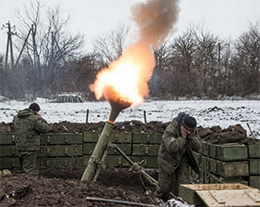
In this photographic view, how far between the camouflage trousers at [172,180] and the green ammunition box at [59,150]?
3600 mm

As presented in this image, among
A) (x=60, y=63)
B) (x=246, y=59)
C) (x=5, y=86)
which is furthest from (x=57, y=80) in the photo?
(x=246, y=59)

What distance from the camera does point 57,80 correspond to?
3034cm

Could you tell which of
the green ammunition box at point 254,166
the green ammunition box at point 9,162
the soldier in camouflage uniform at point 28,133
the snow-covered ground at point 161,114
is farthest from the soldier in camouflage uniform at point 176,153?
the snow-covered ground at point 161,114

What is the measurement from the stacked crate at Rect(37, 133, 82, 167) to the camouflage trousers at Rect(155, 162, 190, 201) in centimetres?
361

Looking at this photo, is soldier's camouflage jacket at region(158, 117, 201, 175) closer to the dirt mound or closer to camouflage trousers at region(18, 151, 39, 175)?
the dirt mound

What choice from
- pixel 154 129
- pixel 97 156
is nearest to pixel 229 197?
pixel 97 156

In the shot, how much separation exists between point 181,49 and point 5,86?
511 inches

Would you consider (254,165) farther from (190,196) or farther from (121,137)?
(190,196)

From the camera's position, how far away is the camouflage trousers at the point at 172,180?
22.1 ft

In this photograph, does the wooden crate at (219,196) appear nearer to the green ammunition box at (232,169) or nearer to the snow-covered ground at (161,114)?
the green ammunition box at (232,169)

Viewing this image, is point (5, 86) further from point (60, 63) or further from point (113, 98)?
point (113, 98)

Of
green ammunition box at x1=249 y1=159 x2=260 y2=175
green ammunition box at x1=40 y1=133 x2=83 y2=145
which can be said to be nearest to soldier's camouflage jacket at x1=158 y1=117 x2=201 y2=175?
green ammunition box at x1=249 y1=159 x2=260 y2=175

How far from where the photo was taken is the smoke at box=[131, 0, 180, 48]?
295 inches

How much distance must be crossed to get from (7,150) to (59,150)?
1289 millimetres
